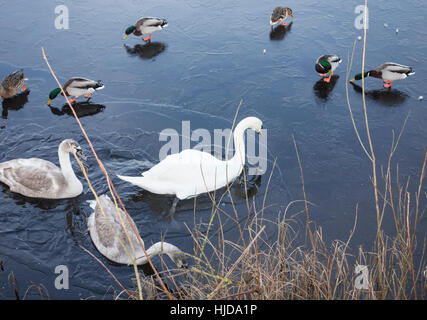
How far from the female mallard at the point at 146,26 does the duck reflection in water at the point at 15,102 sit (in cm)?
227

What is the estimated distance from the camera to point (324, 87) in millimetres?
7914

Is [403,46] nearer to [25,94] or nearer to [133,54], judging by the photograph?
[133,54]

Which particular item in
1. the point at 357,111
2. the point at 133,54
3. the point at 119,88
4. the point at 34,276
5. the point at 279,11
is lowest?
the point at 34,276

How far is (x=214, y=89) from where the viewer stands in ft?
25.6

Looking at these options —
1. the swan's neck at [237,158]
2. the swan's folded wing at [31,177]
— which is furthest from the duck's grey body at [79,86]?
the swan's neck at [237,158]

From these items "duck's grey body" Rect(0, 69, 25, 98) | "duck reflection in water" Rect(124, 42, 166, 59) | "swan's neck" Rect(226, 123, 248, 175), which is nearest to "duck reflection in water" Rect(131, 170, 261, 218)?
"swan's neck" Rect(226, 123, 248, 175)

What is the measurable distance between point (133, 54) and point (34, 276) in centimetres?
517

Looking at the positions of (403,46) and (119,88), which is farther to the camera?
(403,46)

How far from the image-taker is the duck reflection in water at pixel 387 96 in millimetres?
7513

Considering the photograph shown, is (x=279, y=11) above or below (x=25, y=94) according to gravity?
above

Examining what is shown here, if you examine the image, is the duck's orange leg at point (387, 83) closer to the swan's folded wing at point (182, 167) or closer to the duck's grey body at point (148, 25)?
the swan's folded wing at point (182, 167)
